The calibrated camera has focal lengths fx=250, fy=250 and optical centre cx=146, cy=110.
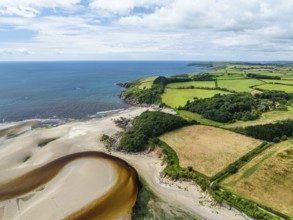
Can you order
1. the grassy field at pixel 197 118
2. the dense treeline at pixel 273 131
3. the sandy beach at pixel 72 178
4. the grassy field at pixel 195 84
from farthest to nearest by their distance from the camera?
1. the grassy field at pixel 195 84
2. the grassy field at pixel 197 118
3. the dense treeline at pixel 273 131
4. the sandy beach at pixel 72 178

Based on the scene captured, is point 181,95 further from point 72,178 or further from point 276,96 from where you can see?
point 72,178

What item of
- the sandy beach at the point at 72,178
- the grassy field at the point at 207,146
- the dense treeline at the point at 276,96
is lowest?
the sandy beach at the point at 72,178

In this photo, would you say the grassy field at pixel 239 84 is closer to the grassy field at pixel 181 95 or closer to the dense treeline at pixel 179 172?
the grassy field at pixel 181 95

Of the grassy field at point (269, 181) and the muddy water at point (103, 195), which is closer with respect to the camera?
the muddy water at point (103, 195)

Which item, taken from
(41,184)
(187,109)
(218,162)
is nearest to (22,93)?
(187,109)

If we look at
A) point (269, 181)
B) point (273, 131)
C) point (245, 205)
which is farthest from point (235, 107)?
point (245, 205)

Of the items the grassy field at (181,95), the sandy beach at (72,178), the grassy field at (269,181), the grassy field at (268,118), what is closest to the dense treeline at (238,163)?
the grassy field at (269,181)

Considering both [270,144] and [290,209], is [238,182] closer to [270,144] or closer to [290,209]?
[290,209]
